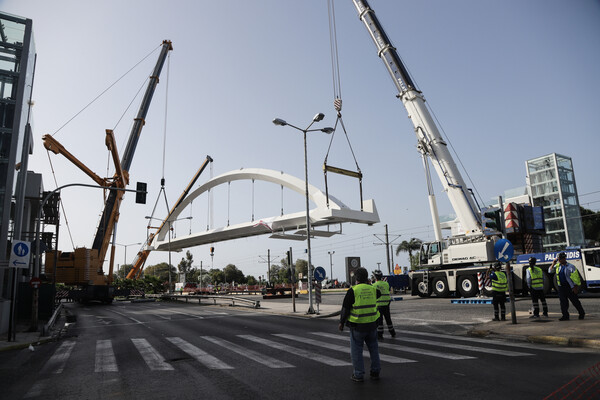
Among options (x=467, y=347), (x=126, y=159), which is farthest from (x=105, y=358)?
(x=126, y=159)

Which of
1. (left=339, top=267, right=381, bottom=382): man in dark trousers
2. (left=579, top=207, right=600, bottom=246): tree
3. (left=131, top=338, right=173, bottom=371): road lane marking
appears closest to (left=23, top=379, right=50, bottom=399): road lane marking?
(left=131, top=338, right=173, bottom=371): road lane marking

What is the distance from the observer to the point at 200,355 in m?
8.79

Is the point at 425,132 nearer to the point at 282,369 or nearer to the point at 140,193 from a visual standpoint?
the point at 140,193

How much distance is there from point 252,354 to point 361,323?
11.7 feet

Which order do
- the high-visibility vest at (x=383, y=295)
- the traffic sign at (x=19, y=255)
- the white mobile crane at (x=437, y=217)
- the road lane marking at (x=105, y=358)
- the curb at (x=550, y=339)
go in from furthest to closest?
the white mobile crane at (x=437, y=217) → the traffic sign at (x=19, y=255) → the high-visibility vest at (x=383, y=295) → the curb at (x=550, y=339) → the road lane marking at (x=105, y=358)

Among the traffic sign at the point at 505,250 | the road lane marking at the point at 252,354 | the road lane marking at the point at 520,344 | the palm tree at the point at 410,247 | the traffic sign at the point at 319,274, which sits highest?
the palm tree at the point at 410,247

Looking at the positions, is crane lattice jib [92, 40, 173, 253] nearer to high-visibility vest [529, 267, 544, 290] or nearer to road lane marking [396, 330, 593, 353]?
road lane marking [396, 330, 593, 353]

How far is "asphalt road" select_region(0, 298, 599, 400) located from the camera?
18.2ft

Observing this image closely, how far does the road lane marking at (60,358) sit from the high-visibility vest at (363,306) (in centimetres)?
577

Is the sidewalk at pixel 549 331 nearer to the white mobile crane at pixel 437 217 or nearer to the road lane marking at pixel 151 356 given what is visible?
the road lane marking at pixel 151 356

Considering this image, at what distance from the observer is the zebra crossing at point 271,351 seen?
770 cm

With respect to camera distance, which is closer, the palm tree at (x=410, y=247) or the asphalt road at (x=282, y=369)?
the asphalt road at (x=282, y=369)

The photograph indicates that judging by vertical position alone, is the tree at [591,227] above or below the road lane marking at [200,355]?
above

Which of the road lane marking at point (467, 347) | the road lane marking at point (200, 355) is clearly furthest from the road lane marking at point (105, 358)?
the road lane marking at point (467, 347)
